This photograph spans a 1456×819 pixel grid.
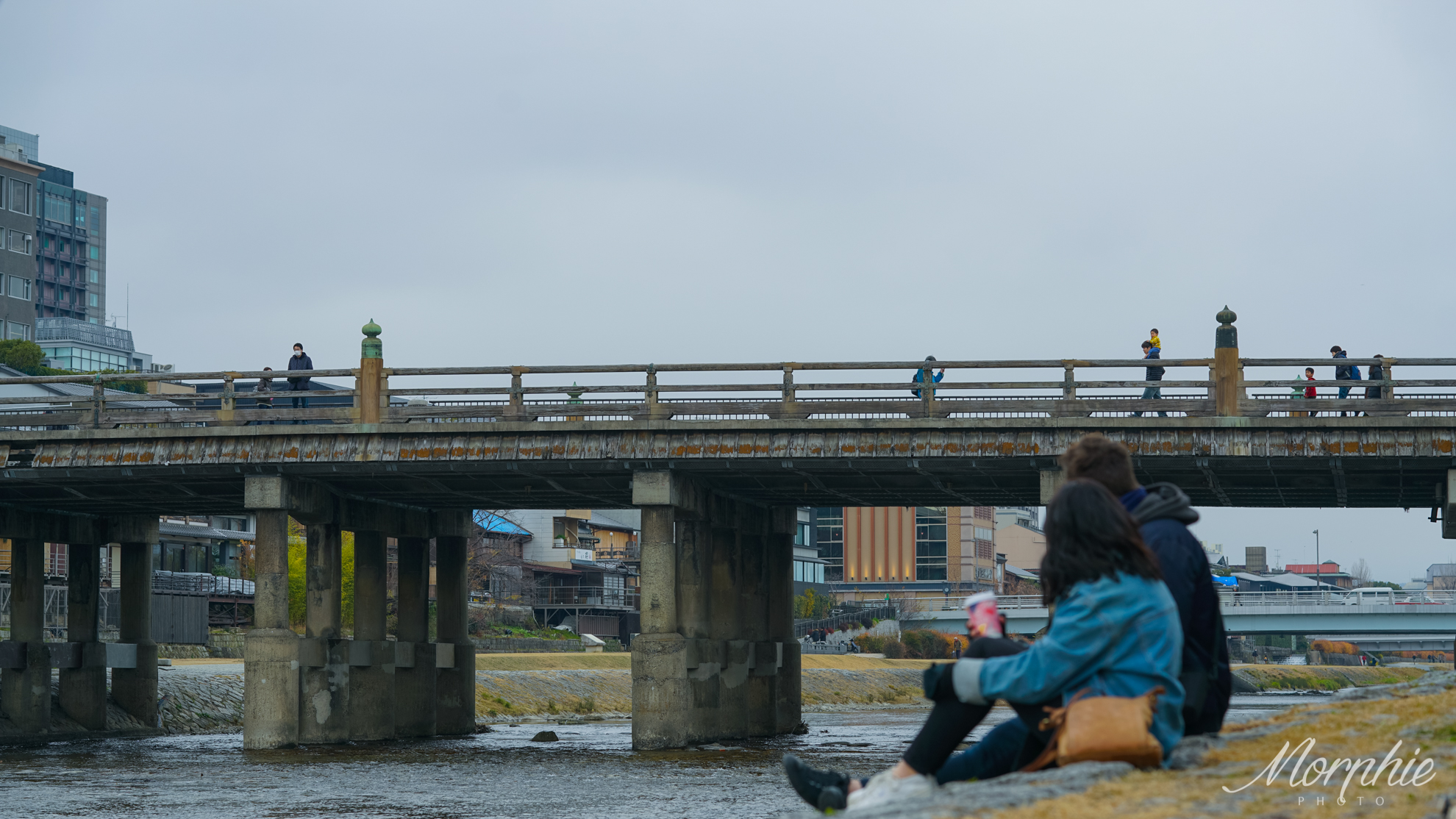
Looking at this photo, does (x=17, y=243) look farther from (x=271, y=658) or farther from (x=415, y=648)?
(x=271, y=658)

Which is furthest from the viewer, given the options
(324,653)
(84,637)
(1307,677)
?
(1307,677)

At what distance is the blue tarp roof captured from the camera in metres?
119

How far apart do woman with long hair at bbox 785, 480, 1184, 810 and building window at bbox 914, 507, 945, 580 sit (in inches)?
6356

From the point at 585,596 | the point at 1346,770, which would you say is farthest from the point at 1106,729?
the point at 585,596

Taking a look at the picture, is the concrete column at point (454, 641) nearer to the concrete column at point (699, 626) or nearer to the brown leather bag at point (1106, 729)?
the concrete column at point (699, 626)

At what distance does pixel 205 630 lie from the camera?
2312 inches

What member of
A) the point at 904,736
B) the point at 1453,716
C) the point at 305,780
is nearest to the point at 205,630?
the point at 904,736

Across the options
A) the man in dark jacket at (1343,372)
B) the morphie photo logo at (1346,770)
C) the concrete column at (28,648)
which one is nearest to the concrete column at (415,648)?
the concrete column at (28,648)

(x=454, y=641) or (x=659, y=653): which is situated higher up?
(x=659, y=653)

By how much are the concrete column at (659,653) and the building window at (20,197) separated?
405ft

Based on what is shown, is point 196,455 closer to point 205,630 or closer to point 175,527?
point 205,630

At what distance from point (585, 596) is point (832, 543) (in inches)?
2248

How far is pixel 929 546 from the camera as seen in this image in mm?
171250

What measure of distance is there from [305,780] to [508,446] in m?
8.21
